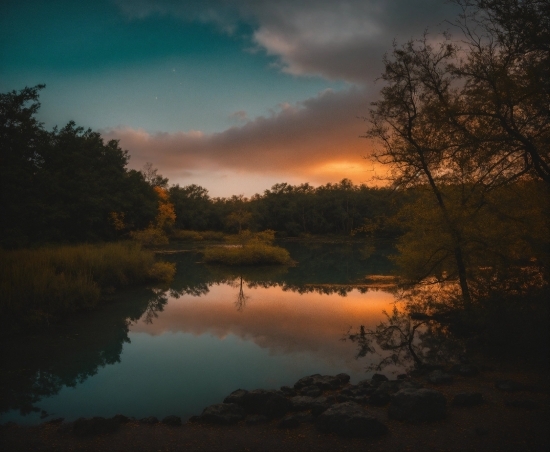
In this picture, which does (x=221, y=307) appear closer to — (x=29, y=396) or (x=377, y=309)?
(x=377, y=309)

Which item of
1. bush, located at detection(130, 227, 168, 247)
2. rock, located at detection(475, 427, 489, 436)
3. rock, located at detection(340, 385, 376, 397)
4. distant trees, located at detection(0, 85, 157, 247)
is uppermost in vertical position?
distant trees, located at detection(0, 85, 157, 247)

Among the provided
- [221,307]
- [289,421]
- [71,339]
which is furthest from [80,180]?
[289,421]

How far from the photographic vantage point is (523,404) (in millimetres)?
6621

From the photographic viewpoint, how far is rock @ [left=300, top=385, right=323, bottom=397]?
7.91m

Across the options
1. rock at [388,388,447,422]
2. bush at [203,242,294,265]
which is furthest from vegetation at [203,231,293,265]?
rock at [388,388,447,422]

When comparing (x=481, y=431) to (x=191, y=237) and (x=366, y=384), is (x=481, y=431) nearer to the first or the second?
(x=366, y=384)

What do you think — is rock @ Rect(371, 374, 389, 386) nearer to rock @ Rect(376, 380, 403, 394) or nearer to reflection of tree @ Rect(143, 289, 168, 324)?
rock @ Rect(376, 380, 403, 394)

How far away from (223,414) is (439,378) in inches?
180

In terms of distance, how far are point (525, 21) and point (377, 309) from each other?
1123cm

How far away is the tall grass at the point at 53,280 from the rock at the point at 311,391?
9945mm

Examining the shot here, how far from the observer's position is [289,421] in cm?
638

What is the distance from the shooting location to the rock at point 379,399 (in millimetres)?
7098

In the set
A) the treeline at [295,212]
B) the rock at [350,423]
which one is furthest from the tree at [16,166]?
the treeline at [295,212]

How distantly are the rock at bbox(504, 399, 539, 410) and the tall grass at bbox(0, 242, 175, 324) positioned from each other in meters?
13.6
